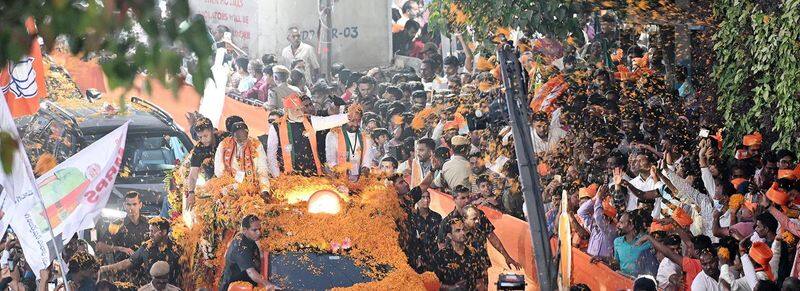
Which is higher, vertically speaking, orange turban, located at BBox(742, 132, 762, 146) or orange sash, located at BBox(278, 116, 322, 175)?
orange turban, located at BBox(742, 132, 762, 146)

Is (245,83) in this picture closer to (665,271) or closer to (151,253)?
(151,253)

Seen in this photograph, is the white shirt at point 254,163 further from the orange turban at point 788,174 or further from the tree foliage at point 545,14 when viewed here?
the orange turban at point 788,174

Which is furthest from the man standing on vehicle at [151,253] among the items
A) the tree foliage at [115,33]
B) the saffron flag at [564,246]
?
the tree foliage at [115,33]

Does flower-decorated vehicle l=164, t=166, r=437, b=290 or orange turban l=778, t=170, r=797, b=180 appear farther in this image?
orange turban l=778, t=170, r=797, b=180

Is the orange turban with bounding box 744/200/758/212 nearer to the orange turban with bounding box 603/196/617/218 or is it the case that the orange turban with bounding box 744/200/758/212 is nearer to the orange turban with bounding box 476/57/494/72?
the orange turban with bounding box 603/196/617/218

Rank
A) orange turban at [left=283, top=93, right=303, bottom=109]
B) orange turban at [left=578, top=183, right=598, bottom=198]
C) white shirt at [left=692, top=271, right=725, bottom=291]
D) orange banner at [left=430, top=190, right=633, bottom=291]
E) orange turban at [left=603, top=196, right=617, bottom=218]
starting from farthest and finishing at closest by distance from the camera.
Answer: orange turban at [left=283, top=93, right=303, bottom=109] < orange turban at [left=578, top=183, right=598, bottom=198] < orange turban at [left=603, top=196, right=617, bottom=218] < orange banner at [left=430, top=190, right=633, bottom=291] < white shirt at [left=692, top=271, right=725, bottom=291]

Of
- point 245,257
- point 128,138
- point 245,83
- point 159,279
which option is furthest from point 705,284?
point 128,138

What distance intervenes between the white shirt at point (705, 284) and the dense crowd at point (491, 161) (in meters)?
0.01

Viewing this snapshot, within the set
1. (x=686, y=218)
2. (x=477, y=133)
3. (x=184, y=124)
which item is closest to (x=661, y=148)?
(x=686, y=218)

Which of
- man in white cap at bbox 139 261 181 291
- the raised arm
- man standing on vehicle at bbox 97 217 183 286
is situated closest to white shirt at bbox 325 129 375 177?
man standing on vehicle at bbox 97 217 183 286

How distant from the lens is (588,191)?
15688mm

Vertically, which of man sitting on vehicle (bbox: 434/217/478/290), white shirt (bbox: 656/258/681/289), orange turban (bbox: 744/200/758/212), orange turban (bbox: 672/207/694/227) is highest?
orange turban (bbox: 744/200/758/212)

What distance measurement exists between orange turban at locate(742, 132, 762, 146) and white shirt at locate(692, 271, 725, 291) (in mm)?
1739

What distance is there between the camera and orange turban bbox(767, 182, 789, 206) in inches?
544
